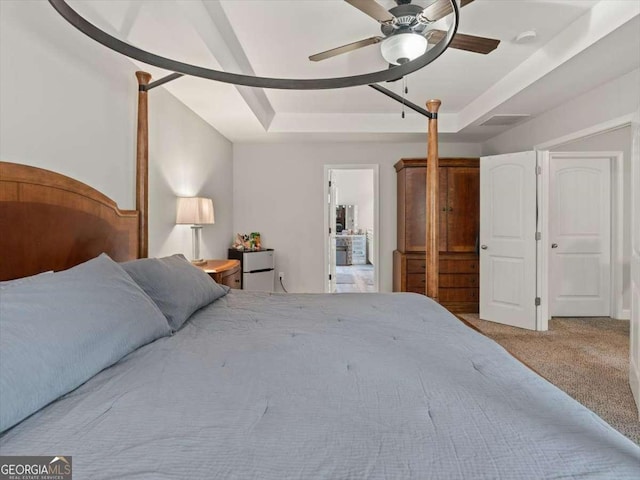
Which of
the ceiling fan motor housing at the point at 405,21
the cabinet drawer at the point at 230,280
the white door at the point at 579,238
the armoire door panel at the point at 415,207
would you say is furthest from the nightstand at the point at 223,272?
the white door at the point at 579,238

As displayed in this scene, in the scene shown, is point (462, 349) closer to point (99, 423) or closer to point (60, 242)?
point (99, 423)

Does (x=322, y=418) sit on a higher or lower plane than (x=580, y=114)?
lower

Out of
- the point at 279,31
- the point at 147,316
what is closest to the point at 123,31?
the point at 279,31

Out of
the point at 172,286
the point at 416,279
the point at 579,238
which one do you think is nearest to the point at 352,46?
the point at 172,286

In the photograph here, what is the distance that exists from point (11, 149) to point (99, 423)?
1.46 meters

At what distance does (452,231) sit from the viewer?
184 inches

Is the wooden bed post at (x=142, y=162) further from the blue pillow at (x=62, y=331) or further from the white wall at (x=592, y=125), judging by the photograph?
the white wall at (x=592, y=125)

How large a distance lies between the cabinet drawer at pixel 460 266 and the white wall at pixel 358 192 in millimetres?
5803

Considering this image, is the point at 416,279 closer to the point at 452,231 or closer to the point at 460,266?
the point at 460,266

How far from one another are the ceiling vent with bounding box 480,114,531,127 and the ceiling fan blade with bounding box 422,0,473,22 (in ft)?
8.19

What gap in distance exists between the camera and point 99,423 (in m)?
A: 0.83

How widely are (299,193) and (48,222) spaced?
12.5ft

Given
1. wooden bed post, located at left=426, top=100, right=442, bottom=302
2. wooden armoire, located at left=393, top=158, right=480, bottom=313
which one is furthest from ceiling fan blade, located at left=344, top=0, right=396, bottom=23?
wooden armoire, located at left=393, top=158, right=480, bottom=313

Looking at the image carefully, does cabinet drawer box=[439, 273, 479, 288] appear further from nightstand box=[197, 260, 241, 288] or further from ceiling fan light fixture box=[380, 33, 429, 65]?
ceiling fan light fixture box=[380, 33, 429, 65]
